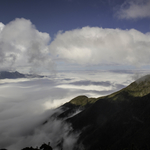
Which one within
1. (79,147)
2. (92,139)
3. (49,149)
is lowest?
(79,147)

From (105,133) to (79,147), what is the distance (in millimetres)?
55853

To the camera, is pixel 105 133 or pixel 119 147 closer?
pixel 119 147

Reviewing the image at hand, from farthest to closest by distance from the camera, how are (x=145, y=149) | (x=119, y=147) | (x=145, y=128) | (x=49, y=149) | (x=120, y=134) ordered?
(x=120, y=134) → (x=145, y=128) → (x=119, y=147) → (x=145, y=149) → (x=49, y=149)

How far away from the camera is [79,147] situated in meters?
197

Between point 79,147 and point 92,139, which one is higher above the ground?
point 92,139

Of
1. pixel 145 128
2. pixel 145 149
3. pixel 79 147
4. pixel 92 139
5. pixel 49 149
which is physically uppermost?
pixel 49 149

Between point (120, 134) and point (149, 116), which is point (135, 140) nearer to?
point (120, 134)

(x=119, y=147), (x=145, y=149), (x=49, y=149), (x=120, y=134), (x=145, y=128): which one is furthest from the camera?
(x=120, y=134)

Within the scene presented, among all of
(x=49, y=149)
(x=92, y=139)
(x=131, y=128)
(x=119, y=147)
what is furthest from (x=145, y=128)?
(x=49, y=149)

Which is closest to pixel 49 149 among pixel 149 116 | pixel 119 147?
pixel 119 147

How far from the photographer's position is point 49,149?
5941 centimetres

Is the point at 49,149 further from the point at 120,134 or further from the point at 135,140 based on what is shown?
the point at 120,134

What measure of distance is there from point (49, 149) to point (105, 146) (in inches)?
6127

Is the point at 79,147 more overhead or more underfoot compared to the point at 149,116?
more underfoot
